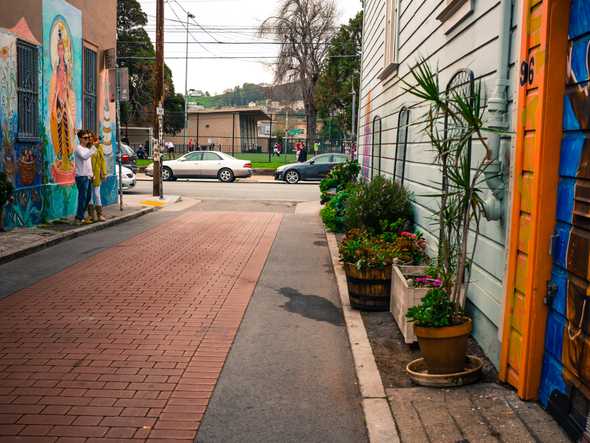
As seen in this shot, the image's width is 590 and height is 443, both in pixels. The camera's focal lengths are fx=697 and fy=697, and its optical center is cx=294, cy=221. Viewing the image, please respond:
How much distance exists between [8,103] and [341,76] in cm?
4396

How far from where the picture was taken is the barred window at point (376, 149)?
13883 millimetres

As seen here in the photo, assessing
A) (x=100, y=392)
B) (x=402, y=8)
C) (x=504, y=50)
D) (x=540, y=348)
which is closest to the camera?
(x=540, y=348)

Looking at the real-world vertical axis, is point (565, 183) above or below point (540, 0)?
below

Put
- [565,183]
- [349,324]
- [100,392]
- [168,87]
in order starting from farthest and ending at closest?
[168,87]
[349,324]
[100,392]
[565,183]

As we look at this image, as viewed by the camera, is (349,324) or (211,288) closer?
(349,324)

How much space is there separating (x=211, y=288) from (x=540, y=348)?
485 centimetres

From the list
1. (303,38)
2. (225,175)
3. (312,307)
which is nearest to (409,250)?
(312,307)

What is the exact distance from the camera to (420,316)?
16.3ft

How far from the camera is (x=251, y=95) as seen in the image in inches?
4259

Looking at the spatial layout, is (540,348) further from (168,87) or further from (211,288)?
(168,87)

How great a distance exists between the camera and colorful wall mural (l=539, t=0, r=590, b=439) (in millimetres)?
3750

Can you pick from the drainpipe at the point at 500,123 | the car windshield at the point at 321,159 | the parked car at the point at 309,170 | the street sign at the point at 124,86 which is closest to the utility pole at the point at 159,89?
the street sign at the point at 124,86

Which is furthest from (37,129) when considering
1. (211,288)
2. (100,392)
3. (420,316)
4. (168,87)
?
(168,87)

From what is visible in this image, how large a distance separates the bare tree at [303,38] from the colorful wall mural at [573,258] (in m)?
48.1
